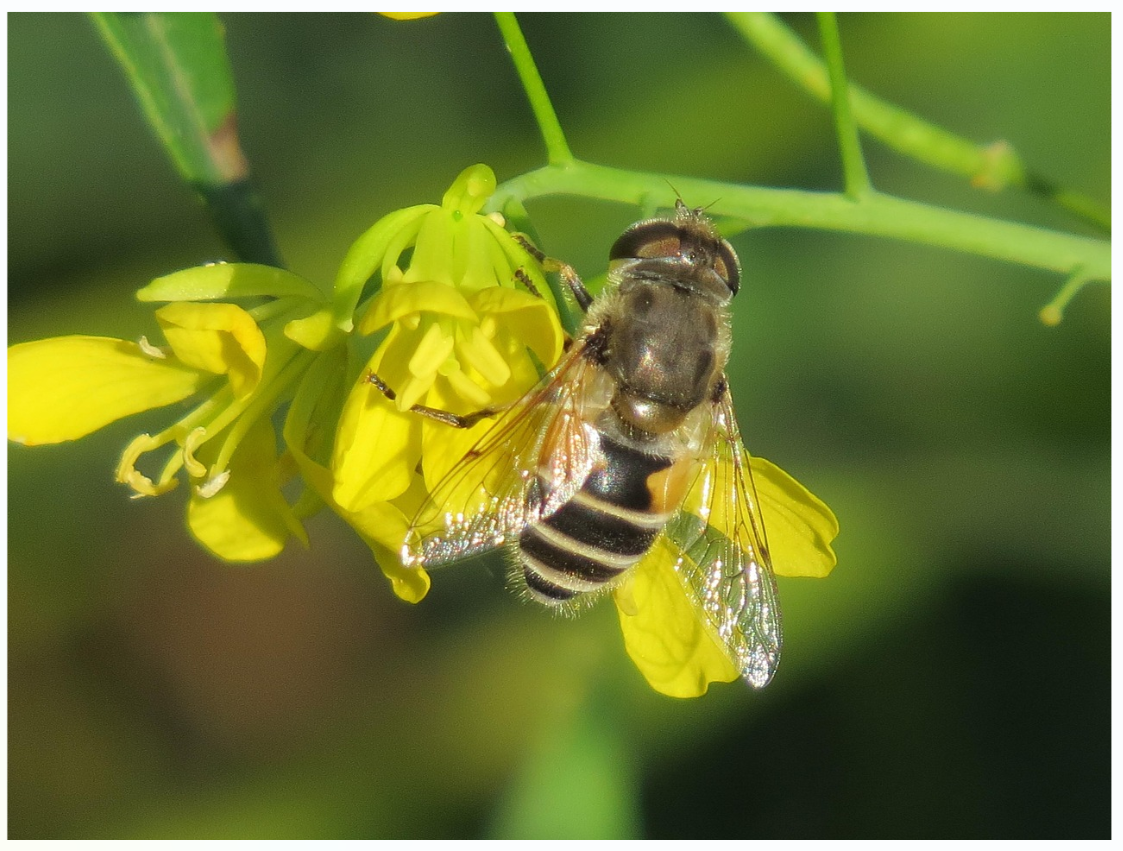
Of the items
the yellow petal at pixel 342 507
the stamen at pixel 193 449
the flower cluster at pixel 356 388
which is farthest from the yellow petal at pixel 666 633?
the stamen at pixel 193 449

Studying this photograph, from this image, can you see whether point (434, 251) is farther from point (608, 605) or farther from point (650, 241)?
point (608, 605)

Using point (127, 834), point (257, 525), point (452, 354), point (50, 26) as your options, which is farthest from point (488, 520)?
point (50, 26)

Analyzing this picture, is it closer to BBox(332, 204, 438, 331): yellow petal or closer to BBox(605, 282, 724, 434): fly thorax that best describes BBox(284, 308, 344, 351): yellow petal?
BBox(332, 204, 438, 331): yellow petal

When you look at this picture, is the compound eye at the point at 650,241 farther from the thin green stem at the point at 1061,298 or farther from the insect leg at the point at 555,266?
the thin green stem at the point at 1061,298

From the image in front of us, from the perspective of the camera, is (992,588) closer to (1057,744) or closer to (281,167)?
(1057,744)

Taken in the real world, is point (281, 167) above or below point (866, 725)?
above

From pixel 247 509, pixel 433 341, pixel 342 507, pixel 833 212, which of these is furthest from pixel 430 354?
pixel 833 212

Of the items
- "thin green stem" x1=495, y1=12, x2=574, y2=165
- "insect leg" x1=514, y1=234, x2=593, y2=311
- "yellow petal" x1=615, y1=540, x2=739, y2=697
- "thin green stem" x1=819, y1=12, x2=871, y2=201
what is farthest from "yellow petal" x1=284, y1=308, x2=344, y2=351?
"thin green stem" x1=819, y1=12, x2=871, y2=201
